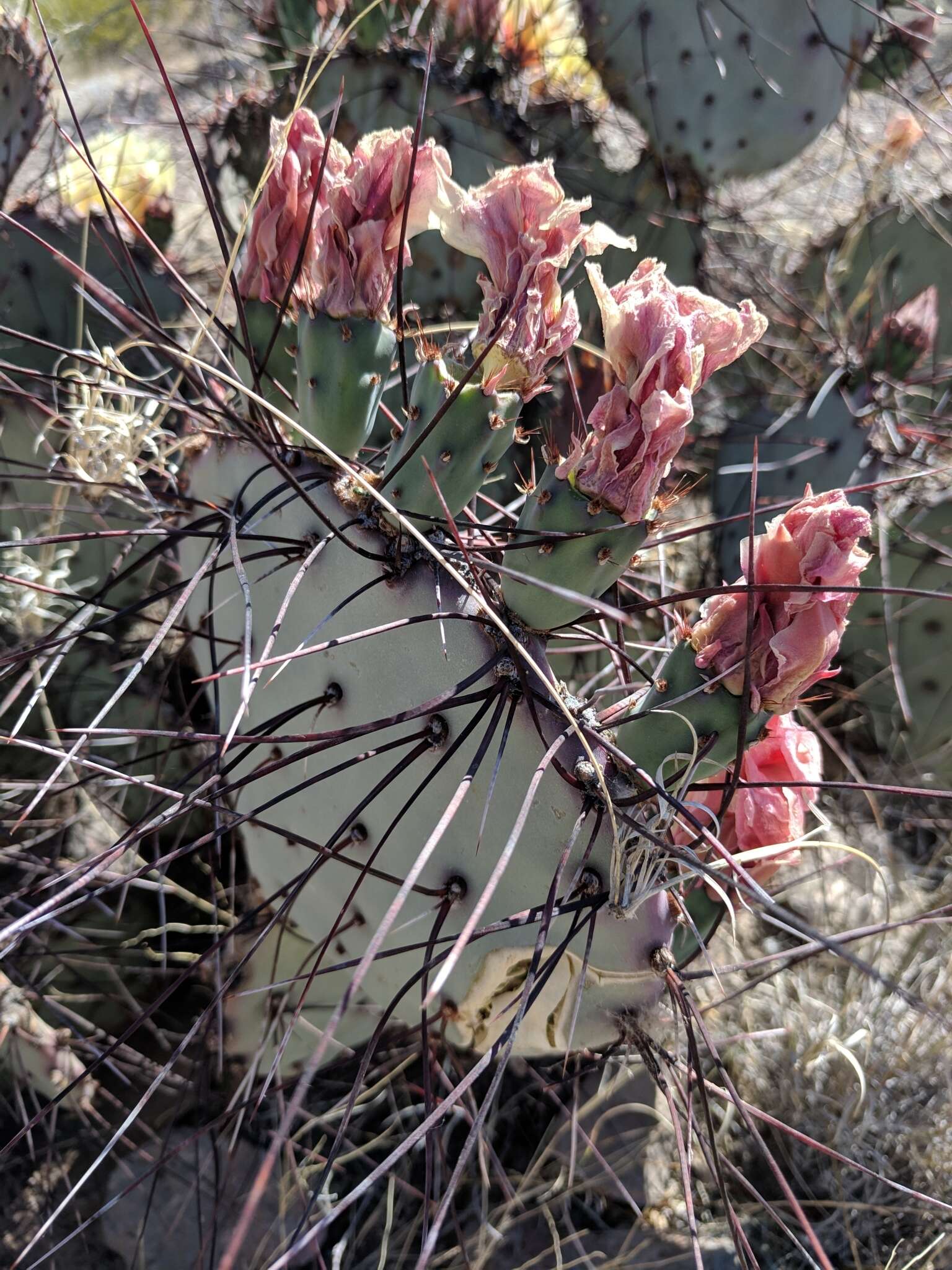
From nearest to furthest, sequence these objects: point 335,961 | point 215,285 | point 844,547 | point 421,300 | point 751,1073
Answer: point 844,547
point 335,961
point 751,1073
point 421,300
point 215,285

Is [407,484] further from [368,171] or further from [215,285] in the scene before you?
[215,285]

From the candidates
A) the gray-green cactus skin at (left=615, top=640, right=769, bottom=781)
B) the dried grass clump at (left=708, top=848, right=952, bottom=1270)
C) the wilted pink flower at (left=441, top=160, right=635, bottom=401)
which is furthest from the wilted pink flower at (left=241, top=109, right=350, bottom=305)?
the dried grass clump at (left=708, top=848, right=952, bottom=1270)

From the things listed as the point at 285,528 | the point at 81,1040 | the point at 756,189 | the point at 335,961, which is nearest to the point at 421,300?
the point at 285,528

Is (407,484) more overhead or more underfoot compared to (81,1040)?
more overhead

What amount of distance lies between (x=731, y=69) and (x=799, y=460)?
769 millimetres

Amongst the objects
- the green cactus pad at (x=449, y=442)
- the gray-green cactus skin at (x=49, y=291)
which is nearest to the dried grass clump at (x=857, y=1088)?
the green cactus pad at (x=449, y=442)

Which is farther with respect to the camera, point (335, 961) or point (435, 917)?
point (335, 961)

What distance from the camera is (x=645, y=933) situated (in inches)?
26.2

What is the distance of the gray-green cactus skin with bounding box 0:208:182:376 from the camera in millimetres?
1444

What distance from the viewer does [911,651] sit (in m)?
1.78

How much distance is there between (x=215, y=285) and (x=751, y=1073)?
1.69m

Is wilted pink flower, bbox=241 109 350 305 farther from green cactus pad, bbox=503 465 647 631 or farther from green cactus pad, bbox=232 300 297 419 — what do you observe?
green cactus pad, bbox=503 465 647 631

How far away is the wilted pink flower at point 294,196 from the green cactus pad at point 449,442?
15cm

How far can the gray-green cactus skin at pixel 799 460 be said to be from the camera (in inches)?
61.6
